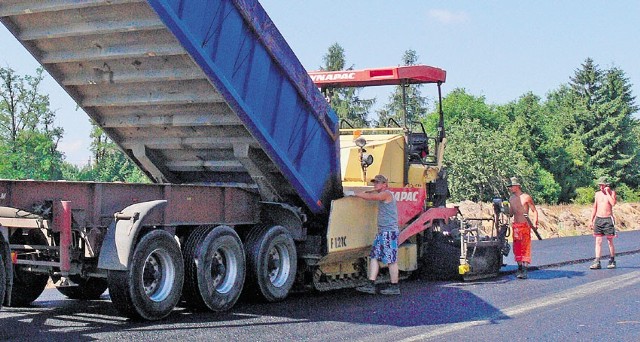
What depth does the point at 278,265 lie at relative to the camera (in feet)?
30.4

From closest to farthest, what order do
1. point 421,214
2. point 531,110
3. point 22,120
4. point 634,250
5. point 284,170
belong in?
1. point 284,170
2. point 421,214
3. point 634,250
4. point 22,120
5. point 531,110

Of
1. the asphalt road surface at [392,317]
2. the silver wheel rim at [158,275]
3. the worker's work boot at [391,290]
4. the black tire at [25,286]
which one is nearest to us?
the asphalt road surface at [392,317]

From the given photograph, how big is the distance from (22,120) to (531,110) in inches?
1226

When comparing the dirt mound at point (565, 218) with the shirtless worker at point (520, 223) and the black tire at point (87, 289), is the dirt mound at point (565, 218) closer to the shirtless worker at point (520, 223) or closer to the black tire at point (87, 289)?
the shirtless worker at point (520, 223)

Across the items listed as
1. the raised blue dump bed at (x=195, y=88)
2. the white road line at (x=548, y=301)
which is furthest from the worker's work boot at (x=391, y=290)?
the white road line at (x=548, y=301)

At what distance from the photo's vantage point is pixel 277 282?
916 cm

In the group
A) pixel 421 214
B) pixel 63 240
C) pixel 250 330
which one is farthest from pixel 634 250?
pixel 63 240

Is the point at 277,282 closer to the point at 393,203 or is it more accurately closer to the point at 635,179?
the point at 393,203

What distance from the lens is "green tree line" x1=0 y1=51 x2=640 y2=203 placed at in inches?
1426

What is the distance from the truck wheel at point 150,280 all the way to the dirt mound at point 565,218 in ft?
55.3

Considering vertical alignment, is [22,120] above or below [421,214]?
above

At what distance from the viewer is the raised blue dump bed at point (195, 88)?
23.9 ft

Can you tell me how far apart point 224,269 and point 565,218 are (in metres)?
24.5

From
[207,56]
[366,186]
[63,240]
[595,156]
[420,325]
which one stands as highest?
[595,156]
